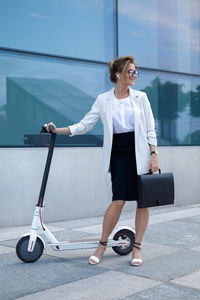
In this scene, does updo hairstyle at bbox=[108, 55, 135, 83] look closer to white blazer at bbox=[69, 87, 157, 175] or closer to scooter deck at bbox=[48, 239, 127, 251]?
white blazer at bbox=[69, 87, 157, 175]

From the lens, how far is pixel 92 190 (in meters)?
6.92

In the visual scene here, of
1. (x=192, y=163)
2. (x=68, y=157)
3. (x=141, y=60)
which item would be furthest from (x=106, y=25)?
(x=192, y=163)

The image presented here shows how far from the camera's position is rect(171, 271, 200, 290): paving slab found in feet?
10.7

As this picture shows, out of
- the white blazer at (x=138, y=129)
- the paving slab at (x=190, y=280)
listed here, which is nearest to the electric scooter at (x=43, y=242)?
the white blazer at (x=138, y=129)

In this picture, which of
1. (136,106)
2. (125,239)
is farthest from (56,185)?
(136,106)

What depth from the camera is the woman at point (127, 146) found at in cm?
387

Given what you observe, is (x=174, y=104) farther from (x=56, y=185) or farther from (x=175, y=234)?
(x=175, y=234)

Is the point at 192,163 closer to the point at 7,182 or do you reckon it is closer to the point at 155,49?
the point at 155,49

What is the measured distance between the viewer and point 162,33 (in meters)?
8.15

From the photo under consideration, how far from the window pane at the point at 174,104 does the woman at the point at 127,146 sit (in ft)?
12.4

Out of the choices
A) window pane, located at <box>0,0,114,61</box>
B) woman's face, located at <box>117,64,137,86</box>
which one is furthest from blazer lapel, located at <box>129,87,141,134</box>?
window pane, located at <box>0,0,114,61</box>

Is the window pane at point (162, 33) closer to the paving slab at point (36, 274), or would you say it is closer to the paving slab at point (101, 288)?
the paving slab at point (36, 274)

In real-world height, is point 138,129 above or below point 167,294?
above

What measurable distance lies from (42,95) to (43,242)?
9.78ft
